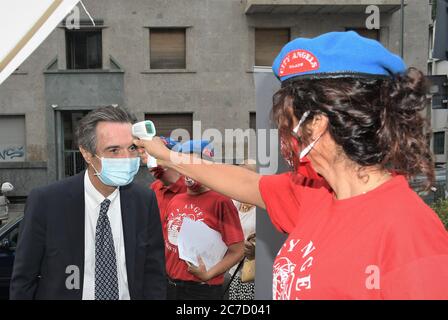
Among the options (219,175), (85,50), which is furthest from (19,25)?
(85,50)

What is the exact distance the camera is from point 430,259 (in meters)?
1.08

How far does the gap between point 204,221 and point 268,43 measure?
13500mm

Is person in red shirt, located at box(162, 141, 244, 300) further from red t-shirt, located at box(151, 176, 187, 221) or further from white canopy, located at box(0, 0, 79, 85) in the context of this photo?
white canopy, located at box(0, 0, 79, 85)

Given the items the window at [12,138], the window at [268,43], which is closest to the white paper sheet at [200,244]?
the window at [268,43]

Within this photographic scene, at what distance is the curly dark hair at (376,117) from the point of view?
4.32ft

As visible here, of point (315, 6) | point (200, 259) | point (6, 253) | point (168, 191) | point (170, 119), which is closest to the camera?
point (200, 259)

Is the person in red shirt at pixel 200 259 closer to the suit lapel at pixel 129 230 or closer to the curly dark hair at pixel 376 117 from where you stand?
the suit lapel at pixel 129 230

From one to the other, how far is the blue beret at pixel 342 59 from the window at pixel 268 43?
588 inches

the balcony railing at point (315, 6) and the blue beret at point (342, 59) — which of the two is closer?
the blue beret at point (342, 59)

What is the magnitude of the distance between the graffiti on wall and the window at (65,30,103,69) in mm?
3033

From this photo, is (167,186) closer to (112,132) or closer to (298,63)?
(112,132)

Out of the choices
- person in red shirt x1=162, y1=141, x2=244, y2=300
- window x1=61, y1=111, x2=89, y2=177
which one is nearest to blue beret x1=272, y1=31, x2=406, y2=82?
person in red shirt x1=162, y1=141, x2=244, y2=300

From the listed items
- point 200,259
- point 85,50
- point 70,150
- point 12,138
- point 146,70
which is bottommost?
point 200,259

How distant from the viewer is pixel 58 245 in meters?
2.22
